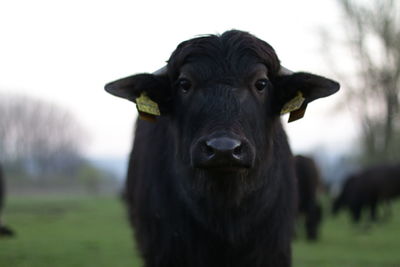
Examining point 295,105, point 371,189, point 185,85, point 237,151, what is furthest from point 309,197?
point 237,151

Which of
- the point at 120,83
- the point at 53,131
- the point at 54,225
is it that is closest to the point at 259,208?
the point at 120,83

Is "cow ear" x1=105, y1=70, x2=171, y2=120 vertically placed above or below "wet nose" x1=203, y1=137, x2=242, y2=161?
above

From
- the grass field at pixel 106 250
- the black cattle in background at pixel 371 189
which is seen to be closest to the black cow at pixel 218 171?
the grass field at pixel 106 250

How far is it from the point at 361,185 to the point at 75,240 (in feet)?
45.8

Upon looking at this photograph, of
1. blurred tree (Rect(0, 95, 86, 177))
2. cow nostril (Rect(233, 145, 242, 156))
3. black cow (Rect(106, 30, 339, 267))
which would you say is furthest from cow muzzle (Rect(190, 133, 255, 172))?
blurred tree (Rect(0, 95, 86, 177))

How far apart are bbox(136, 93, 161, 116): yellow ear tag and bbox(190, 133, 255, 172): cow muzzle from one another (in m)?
1.02

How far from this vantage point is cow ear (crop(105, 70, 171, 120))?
15.7 ft

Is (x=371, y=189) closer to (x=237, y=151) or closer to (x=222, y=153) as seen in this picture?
(x=237, y=151)

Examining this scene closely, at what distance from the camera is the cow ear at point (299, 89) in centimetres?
478

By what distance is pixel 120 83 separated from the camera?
15.7ft

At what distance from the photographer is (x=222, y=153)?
12.0 feet

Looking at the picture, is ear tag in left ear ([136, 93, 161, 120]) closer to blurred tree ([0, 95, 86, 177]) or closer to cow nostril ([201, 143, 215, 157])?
cow nostril ([201, 143, 215, 157])

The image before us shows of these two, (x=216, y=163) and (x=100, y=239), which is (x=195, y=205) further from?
(x=100, y=239)

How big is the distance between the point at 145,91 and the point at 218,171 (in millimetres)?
1152
